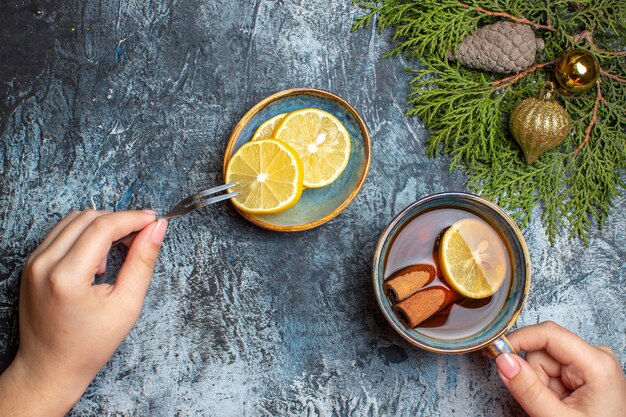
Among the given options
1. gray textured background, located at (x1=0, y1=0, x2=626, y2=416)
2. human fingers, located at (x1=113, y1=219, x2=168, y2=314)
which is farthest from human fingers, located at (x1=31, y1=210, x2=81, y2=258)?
human fingers, located at (x1=113, y1=219, x2=168, y2=314)

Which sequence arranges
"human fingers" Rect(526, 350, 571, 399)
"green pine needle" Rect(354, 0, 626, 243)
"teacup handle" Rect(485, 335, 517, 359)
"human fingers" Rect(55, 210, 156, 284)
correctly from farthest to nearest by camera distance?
"green pine needle" Rect(354, 0, 626, 243) < "human fingers" Rect(526, 350, 571, 399) < "teacup handle" Rect(485, 335, 517, 359) < "human fingers" Rect(55, 210, 156, 284)

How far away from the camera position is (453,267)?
1610mm

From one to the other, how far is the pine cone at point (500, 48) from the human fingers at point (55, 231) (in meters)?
1.14

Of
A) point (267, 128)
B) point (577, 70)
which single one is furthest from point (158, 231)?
point (577, 70)

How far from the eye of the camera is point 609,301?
180cm

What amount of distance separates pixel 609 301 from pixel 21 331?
164cm

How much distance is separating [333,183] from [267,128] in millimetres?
240

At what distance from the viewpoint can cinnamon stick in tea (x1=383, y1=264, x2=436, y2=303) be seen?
159 cm

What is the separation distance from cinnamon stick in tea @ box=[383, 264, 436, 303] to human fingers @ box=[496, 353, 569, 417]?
27 centimetres

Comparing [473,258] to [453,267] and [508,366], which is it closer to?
[453,267]

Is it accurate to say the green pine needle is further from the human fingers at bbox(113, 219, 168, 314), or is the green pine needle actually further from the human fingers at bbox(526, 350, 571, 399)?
the human fingers at bbox(113, 219, 168, 314)

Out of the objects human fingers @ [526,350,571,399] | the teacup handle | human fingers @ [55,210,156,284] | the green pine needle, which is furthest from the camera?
the green pine needle

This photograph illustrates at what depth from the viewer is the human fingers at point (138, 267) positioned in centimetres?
152

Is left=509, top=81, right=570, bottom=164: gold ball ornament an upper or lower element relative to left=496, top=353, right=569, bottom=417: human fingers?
upper
